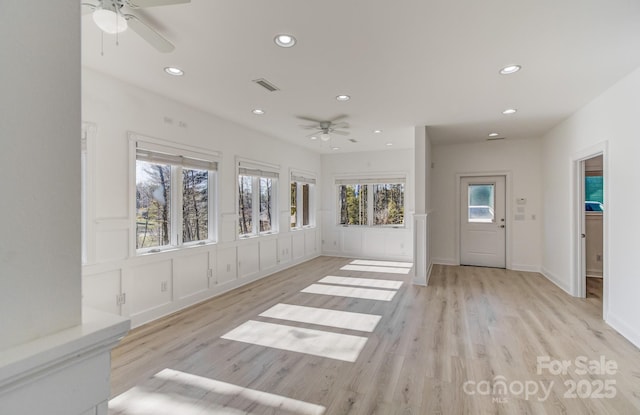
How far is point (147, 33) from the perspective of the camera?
2.03 meters

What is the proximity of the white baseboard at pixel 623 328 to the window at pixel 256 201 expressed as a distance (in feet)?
16.4

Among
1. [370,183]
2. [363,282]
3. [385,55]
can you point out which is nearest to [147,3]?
[385,55]

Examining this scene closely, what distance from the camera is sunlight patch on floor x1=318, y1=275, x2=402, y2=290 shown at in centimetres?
501

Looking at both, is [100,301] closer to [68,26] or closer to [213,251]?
[213,251]

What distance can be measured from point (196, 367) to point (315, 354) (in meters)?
1.03

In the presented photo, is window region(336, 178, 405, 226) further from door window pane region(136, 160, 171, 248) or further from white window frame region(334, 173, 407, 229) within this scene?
door window pane region(136, 160, 171, 248)

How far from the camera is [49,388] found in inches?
22.8

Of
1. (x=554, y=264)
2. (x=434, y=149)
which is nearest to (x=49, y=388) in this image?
(x=554, y=264)

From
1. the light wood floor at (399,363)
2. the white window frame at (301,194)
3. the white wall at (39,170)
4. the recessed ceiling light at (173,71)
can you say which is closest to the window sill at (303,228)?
the white window frame at (301,194)

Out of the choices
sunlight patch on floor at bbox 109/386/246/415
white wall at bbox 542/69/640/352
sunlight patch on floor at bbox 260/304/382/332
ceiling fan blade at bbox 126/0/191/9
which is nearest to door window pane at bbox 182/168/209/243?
sunlight patch on floor at bbox 260/304/382/332

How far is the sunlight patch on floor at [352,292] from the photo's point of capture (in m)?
4.41

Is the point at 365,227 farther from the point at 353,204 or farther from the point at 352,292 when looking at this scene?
the point at 352,292

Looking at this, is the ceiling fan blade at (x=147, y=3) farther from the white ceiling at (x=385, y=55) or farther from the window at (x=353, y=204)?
the window at (x=353, y=204)

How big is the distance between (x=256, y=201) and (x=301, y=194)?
1.93m
